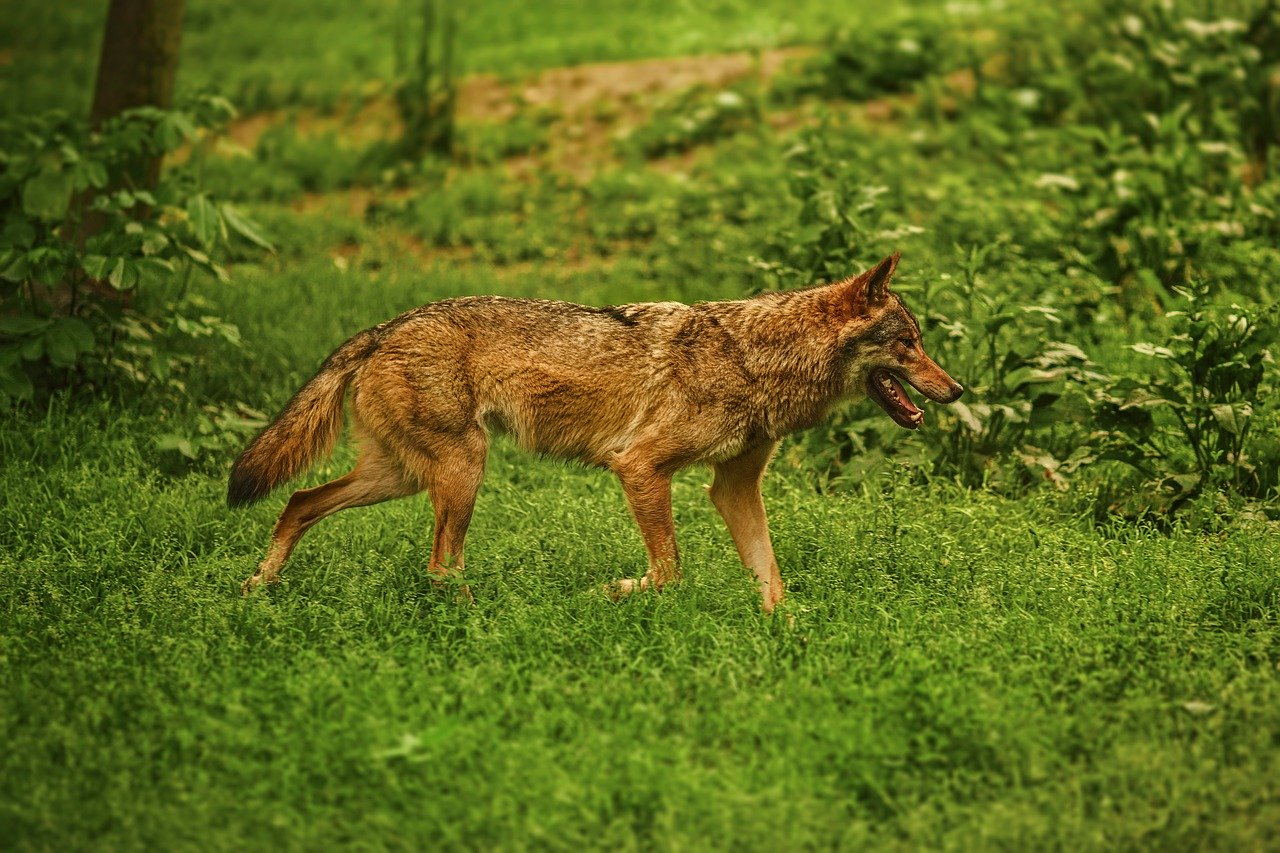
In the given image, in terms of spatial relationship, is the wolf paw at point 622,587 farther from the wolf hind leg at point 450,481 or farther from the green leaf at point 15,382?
the green leaf at point 15,382

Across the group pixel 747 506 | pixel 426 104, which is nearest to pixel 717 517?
pixel 747 506

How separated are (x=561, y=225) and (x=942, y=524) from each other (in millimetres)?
6093

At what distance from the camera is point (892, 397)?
22.2 feet

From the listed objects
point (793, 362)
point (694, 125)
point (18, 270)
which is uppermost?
point (694, 125)

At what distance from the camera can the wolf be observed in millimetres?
6551

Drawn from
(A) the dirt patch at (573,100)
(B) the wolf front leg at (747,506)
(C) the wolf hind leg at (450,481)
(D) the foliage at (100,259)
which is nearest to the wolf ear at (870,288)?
(B) the wolf front leg at (747,506)

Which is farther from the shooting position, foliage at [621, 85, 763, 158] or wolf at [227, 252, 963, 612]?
foliage at [621, 85, 763, 158]

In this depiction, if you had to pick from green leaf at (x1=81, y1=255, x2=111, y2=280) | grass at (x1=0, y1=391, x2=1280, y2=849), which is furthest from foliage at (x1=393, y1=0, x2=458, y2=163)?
grass at (x1=0, y1=391, x2=1280, y2=849)

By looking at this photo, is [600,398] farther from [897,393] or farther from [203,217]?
[203,217]

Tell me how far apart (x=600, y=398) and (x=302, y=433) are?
1.41 metres

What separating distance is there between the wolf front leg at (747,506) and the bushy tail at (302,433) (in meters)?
1.81

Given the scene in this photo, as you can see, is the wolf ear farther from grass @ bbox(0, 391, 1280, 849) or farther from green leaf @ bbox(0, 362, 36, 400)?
green leaf @ bbox(0, 362, 36, 400)

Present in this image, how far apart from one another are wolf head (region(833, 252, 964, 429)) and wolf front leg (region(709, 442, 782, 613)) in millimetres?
614

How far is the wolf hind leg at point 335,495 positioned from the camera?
6789 millimetres
